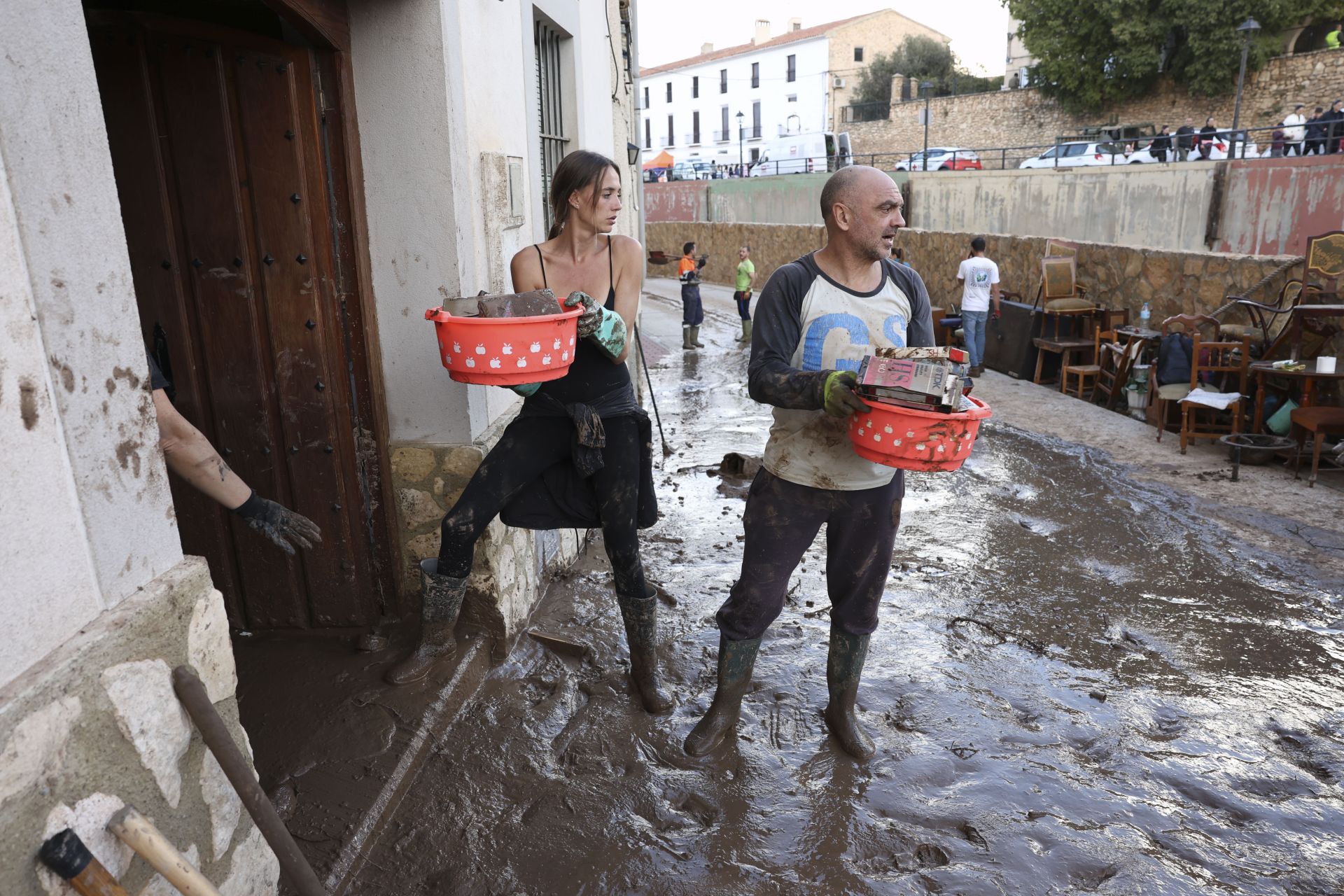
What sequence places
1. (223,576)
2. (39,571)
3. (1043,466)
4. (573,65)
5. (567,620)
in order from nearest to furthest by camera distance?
(39,571), (223,576), (567,620), (573,65), (1043,466)

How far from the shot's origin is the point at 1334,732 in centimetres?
338

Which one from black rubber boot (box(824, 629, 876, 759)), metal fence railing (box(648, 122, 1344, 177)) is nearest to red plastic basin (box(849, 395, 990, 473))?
black rubber boot (box(824, 629, 876, 759))

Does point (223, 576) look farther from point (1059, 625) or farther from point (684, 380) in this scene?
point (684, 380)

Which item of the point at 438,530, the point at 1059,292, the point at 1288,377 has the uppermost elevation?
the point at 1059,292

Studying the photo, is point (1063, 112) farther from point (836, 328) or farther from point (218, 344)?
point (218, 344)

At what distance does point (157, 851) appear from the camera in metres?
1.62

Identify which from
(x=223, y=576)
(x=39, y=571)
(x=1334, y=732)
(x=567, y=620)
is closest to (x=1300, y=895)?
(x=1334, y=732)

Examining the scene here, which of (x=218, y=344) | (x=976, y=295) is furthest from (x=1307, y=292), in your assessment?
(x=218, y=344)

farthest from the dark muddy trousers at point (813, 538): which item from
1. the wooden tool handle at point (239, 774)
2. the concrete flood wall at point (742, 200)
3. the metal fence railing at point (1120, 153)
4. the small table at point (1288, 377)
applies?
the concrete flood wall at point (742, 200)

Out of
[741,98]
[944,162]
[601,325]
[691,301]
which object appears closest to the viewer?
[601,325]

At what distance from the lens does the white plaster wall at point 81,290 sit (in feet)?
4.90

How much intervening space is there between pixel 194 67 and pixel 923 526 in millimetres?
4576

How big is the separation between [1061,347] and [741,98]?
48.6m

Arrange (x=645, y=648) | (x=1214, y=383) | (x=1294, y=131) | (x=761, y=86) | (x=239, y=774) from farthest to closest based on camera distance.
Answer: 1. (x=761, y=86)
2. (x=1294, y=131)
3. (x=1214, y=383)
4. (x=645, y=648)
5. (x=239, y=774)
